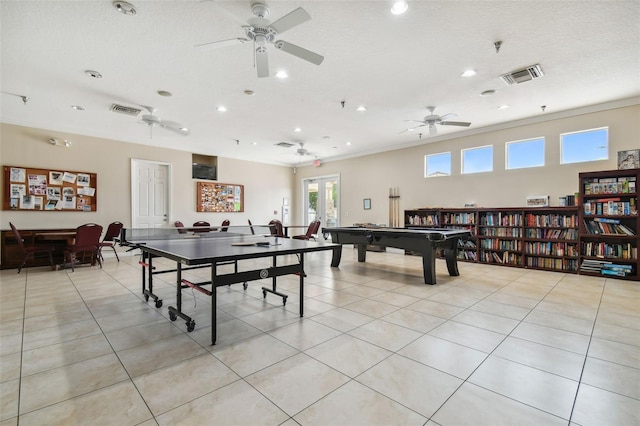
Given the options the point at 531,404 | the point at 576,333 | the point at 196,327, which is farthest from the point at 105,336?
the point at 576,333

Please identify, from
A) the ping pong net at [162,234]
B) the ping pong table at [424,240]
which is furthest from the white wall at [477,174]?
the ping pong net at [162,234]

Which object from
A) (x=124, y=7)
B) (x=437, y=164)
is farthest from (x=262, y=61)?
(x=437, y=164)

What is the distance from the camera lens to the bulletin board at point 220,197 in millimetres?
9062

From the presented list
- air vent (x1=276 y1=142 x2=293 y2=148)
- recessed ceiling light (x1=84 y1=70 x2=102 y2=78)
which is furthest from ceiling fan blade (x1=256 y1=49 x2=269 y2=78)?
air vent (x1=276 y1=142 x2=293 y2=148)

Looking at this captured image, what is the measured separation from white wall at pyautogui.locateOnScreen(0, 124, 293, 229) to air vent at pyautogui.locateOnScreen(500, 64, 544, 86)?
8.02 m

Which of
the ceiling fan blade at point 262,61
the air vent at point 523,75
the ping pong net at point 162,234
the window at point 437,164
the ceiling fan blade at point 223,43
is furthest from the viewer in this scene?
the window at point 437,164

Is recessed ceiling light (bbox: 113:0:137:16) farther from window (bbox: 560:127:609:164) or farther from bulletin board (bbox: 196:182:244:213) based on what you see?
window (bbox: 560:127:609:164)

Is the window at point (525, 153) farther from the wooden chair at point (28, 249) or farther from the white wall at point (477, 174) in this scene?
the wooden chair at point (28, 249)

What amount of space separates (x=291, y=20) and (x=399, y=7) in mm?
1042

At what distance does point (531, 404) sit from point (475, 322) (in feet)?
4.33

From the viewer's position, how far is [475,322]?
117 inches

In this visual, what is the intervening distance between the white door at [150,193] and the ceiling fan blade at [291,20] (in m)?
6.86

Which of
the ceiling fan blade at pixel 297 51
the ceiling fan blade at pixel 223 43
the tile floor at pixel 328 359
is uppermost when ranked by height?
the ceiling fan blade at pixel 223 43

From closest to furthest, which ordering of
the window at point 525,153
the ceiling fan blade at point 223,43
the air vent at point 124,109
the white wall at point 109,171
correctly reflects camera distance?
1. the ceiling fan blade at point 223,43
2. the air vent at point 124,109
3. the window at point 525,153
4. the white wall at point 109,171
